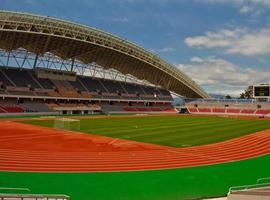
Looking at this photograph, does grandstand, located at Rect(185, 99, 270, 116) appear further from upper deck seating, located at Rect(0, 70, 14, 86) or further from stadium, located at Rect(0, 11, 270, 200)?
upper deck seating, located at Rect(0, 70, 14, 86)

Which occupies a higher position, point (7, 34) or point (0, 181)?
point (7, 34)

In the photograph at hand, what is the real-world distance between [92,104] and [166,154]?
175 feet

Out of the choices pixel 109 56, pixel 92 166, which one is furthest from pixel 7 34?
pixel 92 166

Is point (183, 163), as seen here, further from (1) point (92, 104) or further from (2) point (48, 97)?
(1) point (92, 104)

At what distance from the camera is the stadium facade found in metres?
53.5

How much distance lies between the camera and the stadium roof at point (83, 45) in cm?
4912

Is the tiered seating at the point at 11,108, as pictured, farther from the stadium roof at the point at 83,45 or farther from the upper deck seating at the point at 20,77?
the stadium roof at the point at 83,45

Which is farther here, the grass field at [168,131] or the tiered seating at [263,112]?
the tiered seating at [263,112]

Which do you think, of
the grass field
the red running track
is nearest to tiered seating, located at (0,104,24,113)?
the grass field

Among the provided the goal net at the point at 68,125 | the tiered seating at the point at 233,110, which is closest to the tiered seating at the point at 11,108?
the goal net at the point at 68,125

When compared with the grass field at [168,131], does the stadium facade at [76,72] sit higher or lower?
higher

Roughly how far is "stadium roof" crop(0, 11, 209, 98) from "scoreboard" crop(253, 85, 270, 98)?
18.0 m

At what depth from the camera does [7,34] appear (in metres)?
52.1

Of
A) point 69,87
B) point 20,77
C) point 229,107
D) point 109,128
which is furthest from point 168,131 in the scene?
point 229,107
